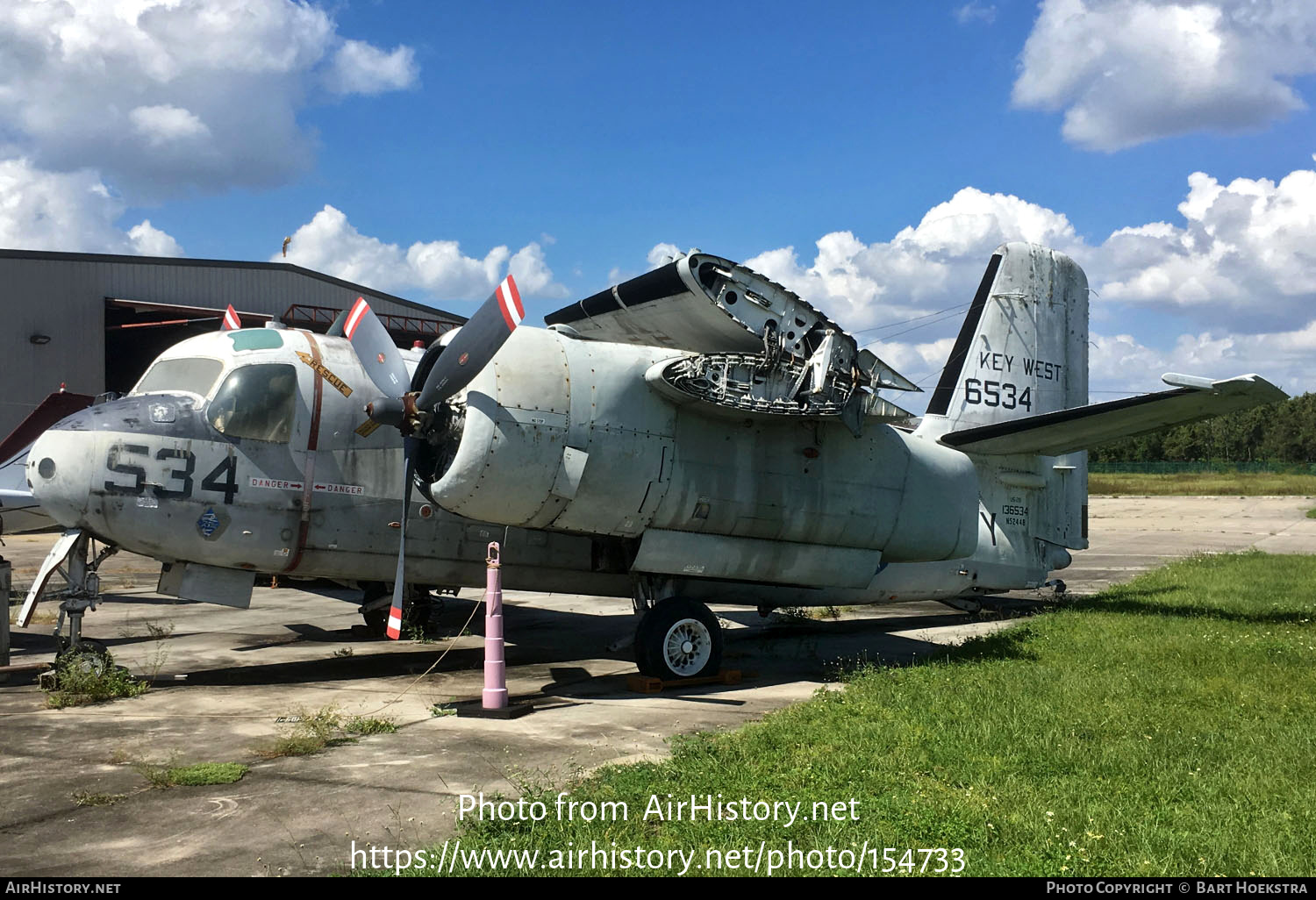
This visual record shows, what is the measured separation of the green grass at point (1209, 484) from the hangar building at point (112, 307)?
192 feet

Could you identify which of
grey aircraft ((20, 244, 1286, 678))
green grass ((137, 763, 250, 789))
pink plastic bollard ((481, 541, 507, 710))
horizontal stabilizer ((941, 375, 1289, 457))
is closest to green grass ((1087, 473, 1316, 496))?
horizontal stabilizer ((941, 375, 1289, 457))

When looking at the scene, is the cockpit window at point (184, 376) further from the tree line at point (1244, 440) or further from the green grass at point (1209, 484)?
the tree line at point (1244, 440)

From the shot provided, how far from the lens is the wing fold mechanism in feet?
35.8

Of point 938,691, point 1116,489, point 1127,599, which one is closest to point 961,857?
point 938,691

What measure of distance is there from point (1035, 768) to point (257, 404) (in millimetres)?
8720

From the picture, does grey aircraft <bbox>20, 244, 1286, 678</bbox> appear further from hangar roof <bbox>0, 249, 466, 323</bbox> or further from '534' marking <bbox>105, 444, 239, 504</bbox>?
hangar roof <bbox>0, 249, 466, 323</bbox>

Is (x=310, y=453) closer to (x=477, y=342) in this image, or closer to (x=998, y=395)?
(x=477, y=342)

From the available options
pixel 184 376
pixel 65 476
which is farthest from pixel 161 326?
pixel 65 476

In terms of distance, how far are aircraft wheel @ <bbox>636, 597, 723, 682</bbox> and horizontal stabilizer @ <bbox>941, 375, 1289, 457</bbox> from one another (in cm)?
534

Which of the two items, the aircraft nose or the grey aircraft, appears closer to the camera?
the aircraft nose

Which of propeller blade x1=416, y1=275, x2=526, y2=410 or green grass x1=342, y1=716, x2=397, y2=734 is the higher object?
propeller blade x1=416, y1=275, x2=526, y2=410

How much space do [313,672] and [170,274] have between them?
2876cm

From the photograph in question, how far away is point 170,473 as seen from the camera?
10109 millimetres

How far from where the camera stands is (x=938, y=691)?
952 cm
